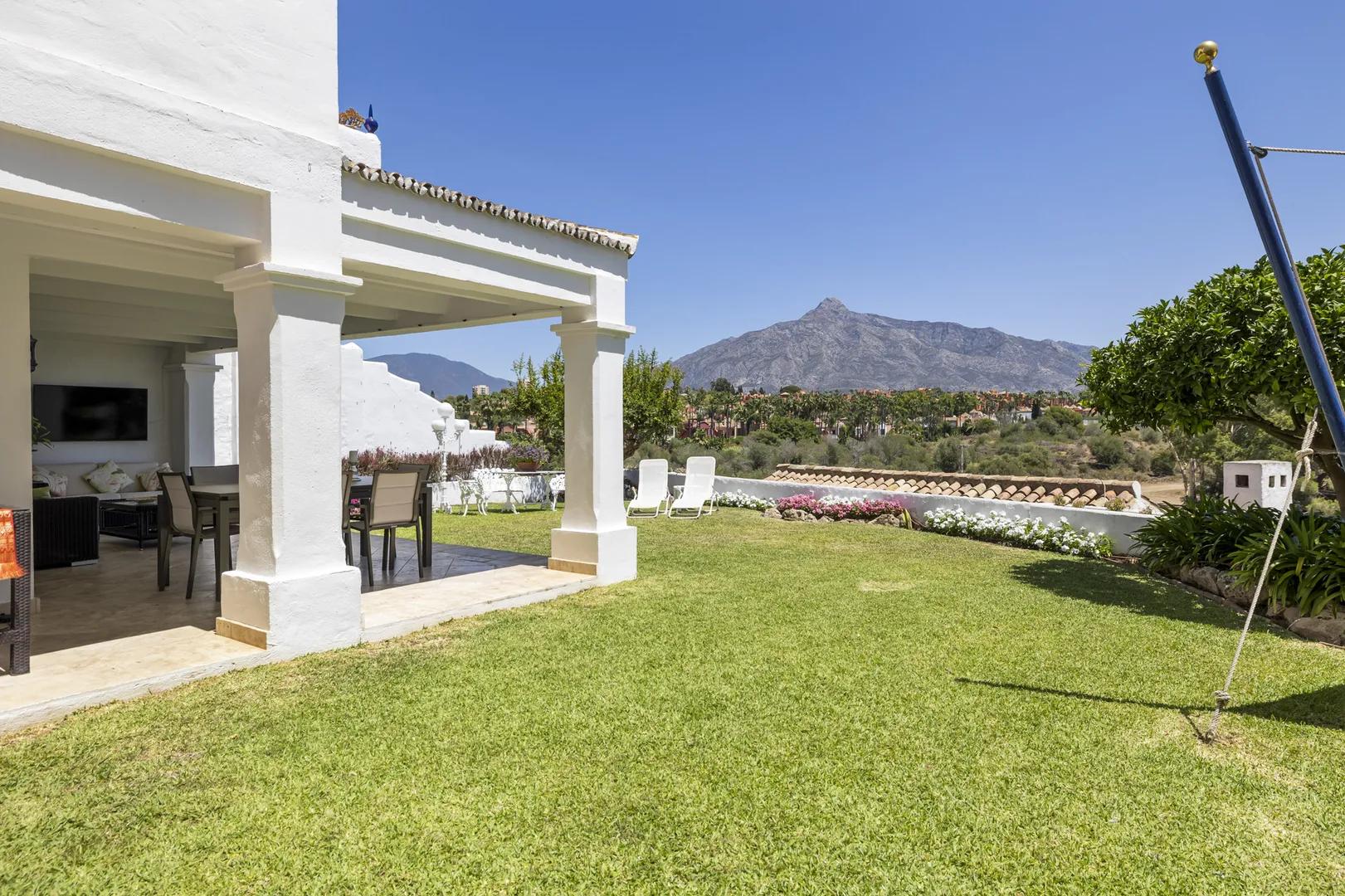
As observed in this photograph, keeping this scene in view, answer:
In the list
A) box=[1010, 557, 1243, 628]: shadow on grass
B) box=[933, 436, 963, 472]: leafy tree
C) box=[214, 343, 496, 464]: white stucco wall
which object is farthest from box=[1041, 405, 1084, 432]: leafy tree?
box=[1010, 557, 1243, 628]: shadow on grass

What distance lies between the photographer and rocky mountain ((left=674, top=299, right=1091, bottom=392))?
424ft

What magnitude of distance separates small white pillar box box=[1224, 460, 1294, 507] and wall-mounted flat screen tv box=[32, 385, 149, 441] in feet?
51.9

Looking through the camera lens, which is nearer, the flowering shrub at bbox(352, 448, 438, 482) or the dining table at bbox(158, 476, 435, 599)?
the dining table at bbox(158, 476, 435, 599)

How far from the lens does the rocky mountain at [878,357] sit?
12925 cm

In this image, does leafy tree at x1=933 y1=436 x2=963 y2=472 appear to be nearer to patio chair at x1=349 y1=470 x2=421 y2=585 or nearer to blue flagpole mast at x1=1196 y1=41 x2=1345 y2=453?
patio chair at x1=349 y1=470 x2=421 y2=585

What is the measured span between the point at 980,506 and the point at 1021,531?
0.99 meters

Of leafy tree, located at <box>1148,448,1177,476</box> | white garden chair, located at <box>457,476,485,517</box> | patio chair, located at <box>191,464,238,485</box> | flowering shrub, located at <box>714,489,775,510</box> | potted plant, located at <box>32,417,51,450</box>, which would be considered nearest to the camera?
patio chair, located at <box>191,464,238,485</box>

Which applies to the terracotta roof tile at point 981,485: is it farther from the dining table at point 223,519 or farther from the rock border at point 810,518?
the dining table at point 223,519

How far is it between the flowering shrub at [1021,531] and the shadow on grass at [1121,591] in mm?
666

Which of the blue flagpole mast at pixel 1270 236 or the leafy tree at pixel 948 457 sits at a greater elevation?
the blue flagpole mast at pixel 1270 236

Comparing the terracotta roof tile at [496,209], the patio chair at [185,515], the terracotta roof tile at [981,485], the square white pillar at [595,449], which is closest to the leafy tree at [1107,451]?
the terracotta roof tile at [981,485]

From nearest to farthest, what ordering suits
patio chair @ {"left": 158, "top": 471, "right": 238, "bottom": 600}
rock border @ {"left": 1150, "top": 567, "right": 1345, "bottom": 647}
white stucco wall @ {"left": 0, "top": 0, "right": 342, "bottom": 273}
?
white stucco wall @ {"left": 0, "top": 0, "right": 342, "bottom": 273}, rock border @ {"left": 1150, "top": 567, "right": 1345, "bottom": 647}, patio chair @ {"left": 158, "top": 471, "right": 238, "bottom": 600}

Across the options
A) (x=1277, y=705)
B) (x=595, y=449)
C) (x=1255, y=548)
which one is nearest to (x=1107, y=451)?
(x=1255, y=548)

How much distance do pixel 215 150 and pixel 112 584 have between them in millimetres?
4326
